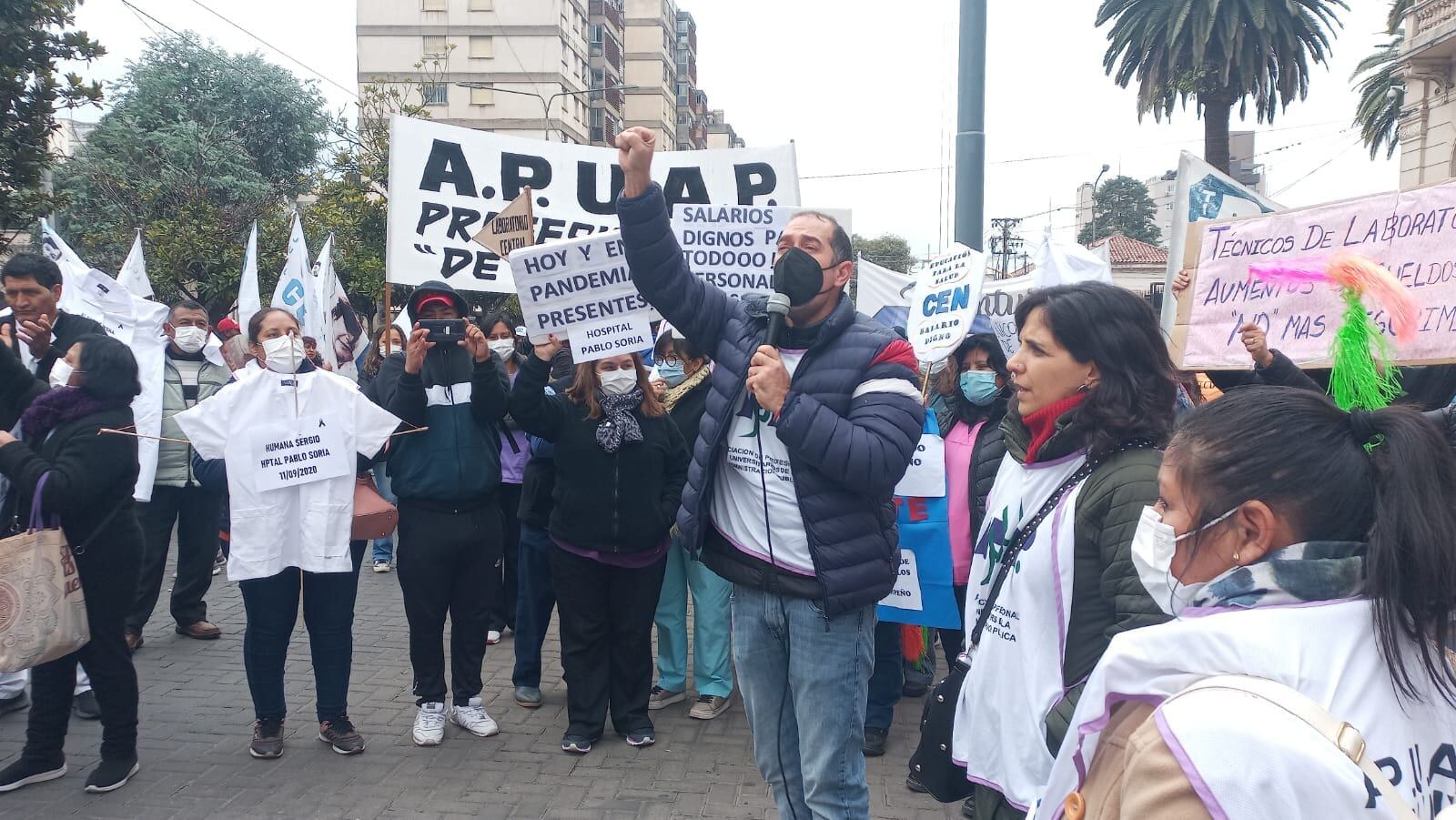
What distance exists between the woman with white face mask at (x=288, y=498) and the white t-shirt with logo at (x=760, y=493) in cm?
223

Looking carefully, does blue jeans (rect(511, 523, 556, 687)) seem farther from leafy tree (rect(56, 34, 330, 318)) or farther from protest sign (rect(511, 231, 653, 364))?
leafy tree (rect(56, 34, 330, 318))

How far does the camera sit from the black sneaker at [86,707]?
5.11 meters

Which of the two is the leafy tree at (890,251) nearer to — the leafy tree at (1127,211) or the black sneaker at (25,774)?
the leafy tree at (1127,211)

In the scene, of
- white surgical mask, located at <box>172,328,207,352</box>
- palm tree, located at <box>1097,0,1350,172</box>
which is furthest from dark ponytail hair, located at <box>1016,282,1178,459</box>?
palm tree, located at <box>1097,0,1350,172</box>

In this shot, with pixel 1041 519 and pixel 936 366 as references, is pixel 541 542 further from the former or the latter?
pixel 1041 519

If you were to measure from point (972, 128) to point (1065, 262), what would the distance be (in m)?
1.41

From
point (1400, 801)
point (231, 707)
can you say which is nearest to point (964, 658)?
point (1400, 801)

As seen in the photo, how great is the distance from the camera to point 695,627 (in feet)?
17.6

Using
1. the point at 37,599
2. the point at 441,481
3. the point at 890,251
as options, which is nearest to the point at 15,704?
the point at 37,599

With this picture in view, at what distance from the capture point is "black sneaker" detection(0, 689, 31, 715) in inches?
205

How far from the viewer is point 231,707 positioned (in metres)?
5.28

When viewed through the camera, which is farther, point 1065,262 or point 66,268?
point 66,268

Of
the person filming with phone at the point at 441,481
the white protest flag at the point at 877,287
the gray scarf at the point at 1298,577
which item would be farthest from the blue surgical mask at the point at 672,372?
the gray scarf at the point at 1298,577

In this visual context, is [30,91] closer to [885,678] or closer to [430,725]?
[430,725]
